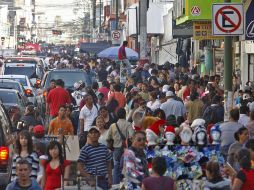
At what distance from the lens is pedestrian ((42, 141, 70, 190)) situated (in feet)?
45.5

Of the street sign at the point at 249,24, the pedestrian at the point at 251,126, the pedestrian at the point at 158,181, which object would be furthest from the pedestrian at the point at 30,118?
the pedestrian at the point at 158,181

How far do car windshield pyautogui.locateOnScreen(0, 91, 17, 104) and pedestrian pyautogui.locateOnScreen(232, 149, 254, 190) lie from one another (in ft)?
46.9

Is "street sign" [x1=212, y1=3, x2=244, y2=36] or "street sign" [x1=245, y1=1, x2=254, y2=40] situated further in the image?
"street sign" [x1=245, y1=1, x2=254, y2=40]

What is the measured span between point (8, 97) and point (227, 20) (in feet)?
30.3

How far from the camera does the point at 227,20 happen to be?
59.8 feet

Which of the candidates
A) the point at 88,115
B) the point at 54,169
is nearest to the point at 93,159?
the point at 54,169

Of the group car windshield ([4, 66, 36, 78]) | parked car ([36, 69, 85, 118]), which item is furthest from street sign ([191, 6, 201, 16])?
car windshield ([4, 66, 36, 78])

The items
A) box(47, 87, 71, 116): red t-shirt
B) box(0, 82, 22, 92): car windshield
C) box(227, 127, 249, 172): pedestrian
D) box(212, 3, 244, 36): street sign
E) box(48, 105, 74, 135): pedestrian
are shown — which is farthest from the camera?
box(0, 82, 22, 92): car windshield

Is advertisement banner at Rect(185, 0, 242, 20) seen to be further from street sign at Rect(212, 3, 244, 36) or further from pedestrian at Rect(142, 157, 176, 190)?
pedestrian at Rect(142, 157, 176, 190)

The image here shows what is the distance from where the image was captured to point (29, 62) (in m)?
44.4

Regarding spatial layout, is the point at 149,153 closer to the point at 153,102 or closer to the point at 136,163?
the point at 136,163

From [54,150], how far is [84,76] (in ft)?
61.9

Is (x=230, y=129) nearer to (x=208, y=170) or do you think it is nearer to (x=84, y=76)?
(x=208, y=170)

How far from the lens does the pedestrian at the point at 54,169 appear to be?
13.9 m
